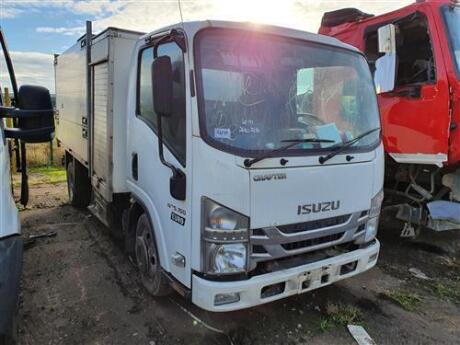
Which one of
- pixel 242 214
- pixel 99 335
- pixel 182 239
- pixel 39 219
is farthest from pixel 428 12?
pixel 39 219

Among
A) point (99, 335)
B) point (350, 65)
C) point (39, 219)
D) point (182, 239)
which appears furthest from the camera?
point (39, 219)

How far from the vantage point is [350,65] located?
11.1 ft

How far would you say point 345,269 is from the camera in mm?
3111

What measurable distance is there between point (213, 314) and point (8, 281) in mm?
1777

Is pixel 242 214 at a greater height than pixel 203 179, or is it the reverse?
pixel 203 179

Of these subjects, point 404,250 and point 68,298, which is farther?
point 404,250

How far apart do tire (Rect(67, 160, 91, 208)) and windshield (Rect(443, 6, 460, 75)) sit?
5167 mm

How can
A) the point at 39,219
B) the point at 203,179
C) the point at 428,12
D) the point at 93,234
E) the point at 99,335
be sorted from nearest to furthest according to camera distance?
1. the point at 203,179
2. the point at 99,335
3. the point at 428,12
4. the point at 93,234
5. the point at 39,219

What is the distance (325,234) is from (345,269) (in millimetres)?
430

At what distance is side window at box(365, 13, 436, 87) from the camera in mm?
4262

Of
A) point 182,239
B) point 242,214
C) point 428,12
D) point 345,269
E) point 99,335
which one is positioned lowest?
point 99,335

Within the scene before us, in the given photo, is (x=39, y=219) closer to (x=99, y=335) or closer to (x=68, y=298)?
(x=68, y=298)

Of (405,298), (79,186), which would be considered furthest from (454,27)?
(79,186)

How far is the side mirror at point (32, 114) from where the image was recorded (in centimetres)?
238
